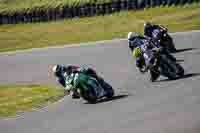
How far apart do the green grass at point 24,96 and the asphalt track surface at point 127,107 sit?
759 mm

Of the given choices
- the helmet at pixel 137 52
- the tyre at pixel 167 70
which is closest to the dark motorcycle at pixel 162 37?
the helmet at pixel 137 52

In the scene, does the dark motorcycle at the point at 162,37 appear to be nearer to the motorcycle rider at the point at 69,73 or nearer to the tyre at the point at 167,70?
the tyre at the point at 167,70

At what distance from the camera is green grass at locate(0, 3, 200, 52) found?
3666cm

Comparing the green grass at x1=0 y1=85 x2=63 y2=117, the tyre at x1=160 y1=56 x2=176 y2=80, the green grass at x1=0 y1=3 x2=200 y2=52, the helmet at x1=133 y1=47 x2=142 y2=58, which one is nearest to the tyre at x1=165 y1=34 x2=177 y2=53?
the helmet at x1=133 y1=47 x2=142 y2=58

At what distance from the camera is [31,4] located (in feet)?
160

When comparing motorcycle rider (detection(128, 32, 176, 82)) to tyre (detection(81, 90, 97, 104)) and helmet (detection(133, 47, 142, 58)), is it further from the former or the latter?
tyre (detection(81, 90, 97, 104))

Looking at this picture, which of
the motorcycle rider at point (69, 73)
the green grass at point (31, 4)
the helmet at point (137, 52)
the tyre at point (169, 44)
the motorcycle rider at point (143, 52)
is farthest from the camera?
the green grass at point (31, 4)

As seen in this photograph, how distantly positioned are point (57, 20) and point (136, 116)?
30.6m

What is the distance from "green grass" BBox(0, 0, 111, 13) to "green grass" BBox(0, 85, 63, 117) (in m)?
20.0

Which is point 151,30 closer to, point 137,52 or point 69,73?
point 137,52

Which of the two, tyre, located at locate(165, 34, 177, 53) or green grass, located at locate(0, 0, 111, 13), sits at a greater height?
tyre, located at locate(165, 34, 177, 53)

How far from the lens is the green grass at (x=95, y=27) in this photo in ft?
120

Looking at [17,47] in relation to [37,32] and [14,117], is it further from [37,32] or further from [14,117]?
[14,117]

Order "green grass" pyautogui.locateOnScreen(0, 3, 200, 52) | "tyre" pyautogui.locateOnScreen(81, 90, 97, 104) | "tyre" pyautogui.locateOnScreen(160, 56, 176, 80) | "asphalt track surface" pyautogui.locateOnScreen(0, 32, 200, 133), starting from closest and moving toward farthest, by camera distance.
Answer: "asphalt track surface" pyautogui.locateOnScreen(0, 32, 200, 133)
"tyre" pyautogui.locateOnScreen(81, 90, 97, 104)
"tyre" pyautogui.locateOnScreen(160, 56, 176, 80)
"green grass" pyautogui.locateOnScreen(0, 3, 200, 52)
